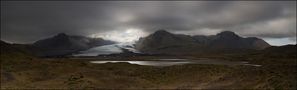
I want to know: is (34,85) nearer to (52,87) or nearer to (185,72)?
(52,87)

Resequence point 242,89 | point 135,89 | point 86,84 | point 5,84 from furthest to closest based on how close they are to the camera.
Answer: point 5,84, point 86,84, point 135,89, point 242,89

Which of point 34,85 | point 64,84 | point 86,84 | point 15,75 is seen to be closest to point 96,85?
point 86,84

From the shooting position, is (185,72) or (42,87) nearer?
(42,87)

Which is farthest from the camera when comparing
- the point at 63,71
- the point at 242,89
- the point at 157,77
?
the point at 63,71

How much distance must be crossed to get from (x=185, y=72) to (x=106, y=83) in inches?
616

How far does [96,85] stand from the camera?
48.7m

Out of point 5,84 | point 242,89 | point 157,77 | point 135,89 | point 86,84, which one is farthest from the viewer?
point 157,77

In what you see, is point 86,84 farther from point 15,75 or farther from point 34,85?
point 15,75

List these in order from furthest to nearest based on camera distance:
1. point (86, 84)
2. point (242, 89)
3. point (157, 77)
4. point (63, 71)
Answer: point (63, 71)
point (157, 77)
point (86, 84)
point (242, 89)

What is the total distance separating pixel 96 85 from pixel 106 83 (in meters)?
2.09

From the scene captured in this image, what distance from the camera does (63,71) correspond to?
66.9 meters

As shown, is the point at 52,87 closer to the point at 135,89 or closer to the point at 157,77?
the point at 135,89

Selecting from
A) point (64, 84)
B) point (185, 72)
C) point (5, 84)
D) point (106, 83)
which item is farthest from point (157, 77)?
point (5, 84)

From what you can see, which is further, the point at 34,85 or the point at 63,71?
the point at 63,71
